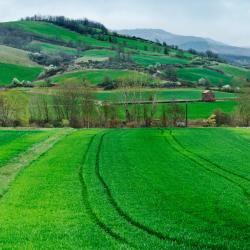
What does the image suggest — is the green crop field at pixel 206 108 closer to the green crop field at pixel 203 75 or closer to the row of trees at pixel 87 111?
the row of trees at pixel 87 111

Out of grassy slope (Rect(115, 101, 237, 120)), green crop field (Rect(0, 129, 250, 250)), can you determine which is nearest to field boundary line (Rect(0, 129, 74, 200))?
green crop field (Rect(0, 129, 250, 250))

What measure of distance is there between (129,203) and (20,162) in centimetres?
1691

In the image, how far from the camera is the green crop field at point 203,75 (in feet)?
563

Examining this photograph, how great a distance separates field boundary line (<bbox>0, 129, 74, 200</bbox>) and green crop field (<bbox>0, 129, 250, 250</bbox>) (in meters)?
0.51

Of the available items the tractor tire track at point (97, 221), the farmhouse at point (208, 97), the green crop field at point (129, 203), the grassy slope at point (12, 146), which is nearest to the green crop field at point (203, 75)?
the farmhouse at point (208, 97)

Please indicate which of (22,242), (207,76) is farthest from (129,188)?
(207,76)

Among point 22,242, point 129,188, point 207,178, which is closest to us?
point 22,242

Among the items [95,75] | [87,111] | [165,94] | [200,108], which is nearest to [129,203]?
[87,111]

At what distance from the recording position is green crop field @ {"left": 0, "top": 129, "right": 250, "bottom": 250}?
18.4 m

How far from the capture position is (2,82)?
153 meters

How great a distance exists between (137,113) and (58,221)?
86.0m

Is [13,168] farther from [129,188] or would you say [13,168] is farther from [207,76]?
[207,76]

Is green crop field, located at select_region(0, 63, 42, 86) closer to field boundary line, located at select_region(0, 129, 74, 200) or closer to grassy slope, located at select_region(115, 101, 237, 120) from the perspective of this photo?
grassy slope, located at select_region(115, 101, 237, 120)

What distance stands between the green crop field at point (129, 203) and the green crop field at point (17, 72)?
394 ft
